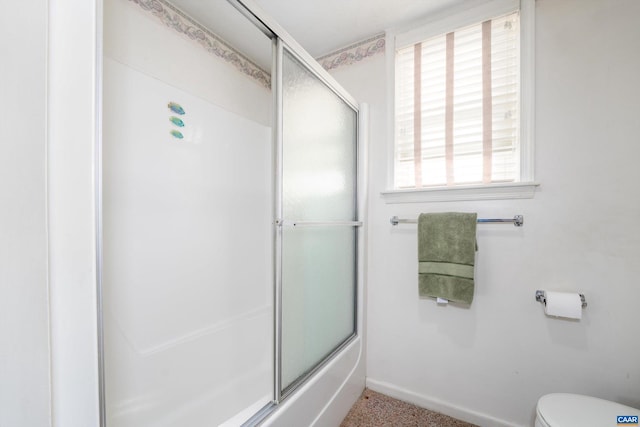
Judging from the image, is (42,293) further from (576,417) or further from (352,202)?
(576,417)

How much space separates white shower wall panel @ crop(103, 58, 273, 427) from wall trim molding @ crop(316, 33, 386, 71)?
772 millimetres

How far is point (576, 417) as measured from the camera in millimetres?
958

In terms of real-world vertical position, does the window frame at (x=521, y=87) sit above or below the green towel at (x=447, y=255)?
above

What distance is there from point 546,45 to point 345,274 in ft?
5.27

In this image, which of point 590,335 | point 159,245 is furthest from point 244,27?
point 590,335

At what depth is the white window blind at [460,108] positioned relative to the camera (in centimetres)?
138

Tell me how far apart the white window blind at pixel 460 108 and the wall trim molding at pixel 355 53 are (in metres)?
0.17

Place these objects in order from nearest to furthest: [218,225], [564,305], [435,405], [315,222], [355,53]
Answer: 1. [564,305]
2. [315,222]
3. [435,405]
4. [218,225]
5. [355,53]

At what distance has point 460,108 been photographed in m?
1.48

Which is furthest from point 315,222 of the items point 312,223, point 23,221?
point 23,221

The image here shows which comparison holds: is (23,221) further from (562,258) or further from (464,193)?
(562,258)

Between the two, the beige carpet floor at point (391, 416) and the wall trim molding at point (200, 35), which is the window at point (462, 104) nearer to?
the wall trim molding at point (200, 35)

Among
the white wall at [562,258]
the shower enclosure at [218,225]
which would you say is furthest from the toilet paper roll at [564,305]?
the shower enclosure at [218,225]

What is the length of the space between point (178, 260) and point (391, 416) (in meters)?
1.51
